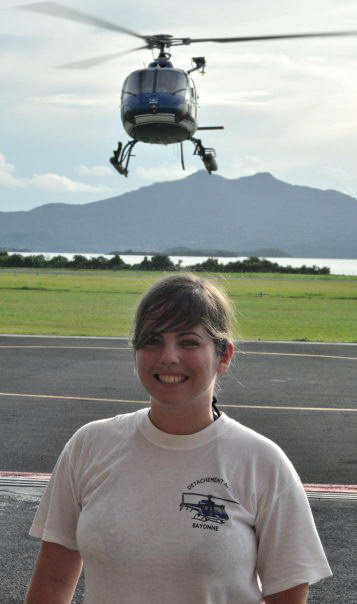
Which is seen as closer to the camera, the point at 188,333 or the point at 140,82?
the point at 188,333

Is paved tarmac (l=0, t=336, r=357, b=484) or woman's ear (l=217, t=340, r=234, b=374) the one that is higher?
woman's ear (l=217, t=340, r=234, b=374)

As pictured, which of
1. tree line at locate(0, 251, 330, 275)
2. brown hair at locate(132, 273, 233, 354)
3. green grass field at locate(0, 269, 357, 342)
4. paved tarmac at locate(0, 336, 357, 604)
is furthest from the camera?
tree line at locate(0, 251, 330, 275)

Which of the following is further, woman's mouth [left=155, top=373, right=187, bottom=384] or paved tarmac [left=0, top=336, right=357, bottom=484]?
paved tarmac [left=0, top=336, right=357, bottom=484]

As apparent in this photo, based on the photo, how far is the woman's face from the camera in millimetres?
2490

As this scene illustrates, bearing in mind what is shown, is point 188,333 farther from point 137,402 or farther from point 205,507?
point 137,402

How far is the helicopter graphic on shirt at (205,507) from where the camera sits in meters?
2.31

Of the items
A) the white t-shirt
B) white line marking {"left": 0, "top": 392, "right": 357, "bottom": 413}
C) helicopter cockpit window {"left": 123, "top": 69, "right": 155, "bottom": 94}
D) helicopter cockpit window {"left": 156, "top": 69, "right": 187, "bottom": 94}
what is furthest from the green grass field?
the white t-shirt

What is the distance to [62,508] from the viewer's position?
101 inches

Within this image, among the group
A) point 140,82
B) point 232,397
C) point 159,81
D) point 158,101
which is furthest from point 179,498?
point 140,82

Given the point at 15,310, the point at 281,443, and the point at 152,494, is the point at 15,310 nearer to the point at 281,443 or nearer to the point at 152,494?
the point at 281,443

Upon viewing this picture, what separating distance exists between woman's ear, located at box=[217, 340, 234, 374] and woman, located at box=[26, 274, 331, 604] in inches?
1.4

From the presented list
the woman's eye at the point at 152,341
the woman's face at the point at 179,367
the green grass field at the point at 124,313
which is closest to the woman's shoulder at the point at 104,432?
the woman's face at the point at 179,367

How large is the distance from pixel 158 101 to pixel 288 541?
2822 cm

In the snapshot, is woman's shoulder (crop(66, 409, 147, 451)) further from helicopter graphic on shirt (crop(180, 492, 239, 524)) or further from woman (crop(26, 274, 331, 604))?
helicopter graphic on shirt (crop(180, 492, 239, 524))
